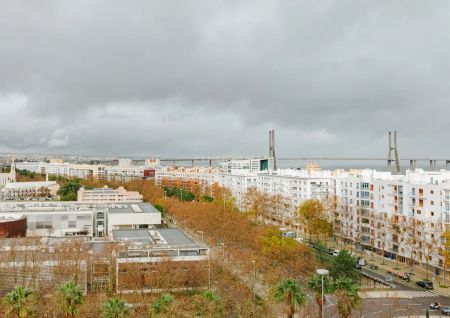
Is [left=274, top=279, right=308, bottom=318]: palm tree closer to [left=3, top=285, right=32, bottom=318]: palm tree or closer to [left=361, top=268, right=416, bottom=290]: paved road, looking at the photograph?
[left=3, top=285, right=32, bottom=318]: palm tree

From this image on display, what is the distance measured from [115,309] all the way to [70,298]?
56.1 inches

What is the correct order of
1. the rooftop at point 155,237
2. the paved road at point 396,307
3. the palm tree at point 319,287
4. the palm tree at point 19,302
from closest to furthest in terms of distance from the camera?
the palm tree at point 19,302 < the palm tree at point 319,287 < the paved road at point 396,307 < the rooftop at point 155,237

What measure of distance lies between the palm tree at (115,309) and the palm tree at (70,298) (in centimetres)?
97

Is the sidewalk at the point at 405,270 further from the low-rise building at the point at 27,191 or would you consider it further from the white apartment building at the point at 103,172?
the white apartment building at the point at 103,172

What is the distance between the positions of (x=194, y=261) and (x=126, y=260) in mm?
3009

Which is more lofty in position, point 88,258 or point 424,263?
point 88,258

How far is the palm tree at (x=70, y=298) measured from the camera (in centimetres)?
1230

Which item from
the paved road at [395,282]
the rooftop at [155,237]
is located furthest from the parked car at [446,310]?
the rooftop at [155,237]

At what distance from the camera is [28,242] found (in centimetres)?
2153

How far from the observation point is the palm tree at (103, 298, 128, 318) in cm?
1188

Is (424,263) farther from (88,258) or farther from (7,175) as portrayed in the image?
(7,175)

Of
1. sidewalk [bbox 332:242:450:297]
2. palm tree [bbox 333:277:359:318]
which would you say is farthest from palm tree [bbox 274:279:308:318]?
sidewalk [bbox 332:242:450:297]

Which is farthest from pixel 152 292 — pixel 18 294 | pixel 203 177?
pixel 203 177

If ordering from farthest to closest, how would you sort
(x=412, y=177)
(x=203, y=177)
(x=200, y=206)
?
(x=203, y=177) < (x=200, y=206) < (x=412, y=177)
